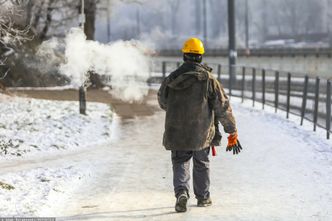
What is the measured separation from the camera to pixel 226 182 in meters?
9.70

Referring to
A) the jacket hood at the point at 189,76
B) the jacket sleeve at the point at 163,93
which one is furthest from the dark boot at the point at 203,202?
the jacket hood at the point at 189,76

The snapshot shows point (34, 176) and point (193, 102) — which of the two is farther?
point (34, 176)

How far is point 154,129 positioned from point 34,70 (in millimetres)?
13000

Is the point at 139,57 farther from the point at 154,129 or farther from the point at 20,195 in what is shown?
the point at 20,195

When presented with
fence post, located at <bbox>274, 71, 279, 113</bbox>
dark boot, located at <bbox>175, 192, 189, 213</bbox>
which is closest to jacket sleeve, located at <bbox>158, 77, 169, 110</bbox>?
dark boot, located at <bbox>175, 192, 189, 213</bbox>

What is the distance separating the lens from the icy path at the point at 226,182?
25.6 feet

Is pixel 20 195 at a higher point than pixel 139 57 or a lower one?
lower

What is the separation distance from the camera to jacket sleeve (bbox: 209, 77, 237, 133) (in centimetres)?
773

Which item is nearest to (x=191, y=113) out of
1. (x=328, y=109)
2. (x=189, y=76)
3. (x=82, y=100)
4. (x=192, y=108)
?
(x=192, y=108)

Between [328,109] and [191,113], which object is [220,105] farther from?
[328,109]

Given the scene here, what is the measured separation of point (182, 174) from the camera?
25.6 feet

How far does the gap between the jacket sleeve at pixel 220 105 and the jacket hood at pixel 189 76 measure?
13cm

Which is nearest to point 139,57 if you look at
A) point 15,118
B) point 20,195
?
point 15,118

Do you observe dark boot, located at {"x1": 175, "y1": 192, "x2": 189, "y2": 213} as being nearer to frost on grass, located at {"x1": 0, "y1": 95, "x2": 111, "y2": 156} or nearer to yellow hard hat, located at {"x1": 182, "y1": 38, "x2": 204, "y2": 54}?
yellow hard hat, located at {"x1": 182, "y1": 38, "x2": 204, "y2": 54}
